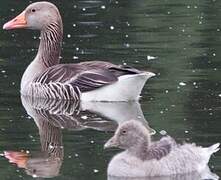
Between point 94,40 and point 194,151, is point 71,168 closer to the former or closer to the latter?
point 194,151

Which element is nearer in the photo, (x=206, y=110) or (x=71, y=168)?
(x=71, y=168)

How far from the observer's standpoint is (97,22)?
77.7 feet

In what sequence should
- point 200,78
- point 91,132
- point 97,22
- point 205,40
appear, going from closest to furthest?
point 91,132
point 200,78
point 205,40
point 97,22

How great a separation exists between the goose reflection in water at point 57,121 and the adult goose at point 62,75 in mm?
169

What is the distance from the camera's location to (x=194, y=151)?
13180mm

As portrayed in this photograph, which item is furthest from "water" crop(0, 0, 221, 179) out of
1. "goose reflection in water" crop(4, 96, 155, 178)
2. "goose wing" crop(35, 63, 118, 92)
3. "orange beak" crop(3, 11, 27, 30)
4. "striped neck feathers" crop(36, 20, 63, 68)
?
"orange beak" crop(3, 11, 27, 30)

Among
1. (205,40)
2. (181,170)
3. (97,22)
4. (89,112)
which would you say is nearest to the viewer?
(181,170)

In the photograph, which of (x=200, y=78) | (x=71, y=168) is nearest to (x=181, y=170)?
(x=71, y=168)

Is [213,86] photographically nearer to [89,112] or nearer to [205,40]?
[89,112]

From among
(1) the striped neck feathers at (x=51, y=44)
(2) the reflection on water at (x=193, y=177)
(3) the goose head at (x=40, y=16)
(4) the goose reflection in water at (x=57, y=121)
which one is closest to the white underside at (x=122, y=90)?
(4) the goose reflection in water at (x=57, y=121)

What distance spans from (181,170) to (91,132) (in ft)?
7.52

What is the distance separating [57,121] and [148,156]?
3.30 m

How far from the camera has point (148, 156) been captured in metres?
12.9

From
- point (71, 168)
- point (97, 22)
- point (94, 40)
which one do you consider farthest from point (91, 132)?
point (97, 22)
